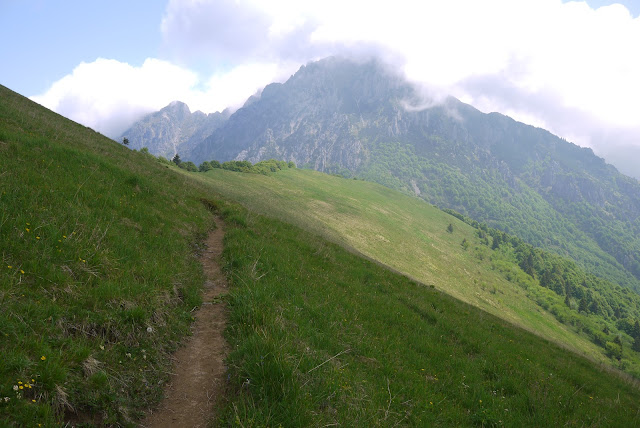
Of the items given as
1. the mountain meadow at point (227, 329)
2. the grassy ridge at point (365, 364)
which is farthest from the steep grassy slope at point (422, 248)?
the grassy ridge at point (365, 364)

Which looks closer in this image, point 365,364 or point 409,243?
point 365,364

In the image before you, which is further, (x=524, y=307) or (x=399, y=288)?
(x=524, y=307)

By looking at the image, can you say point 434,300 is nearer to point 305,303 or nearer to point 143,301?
point 305,303

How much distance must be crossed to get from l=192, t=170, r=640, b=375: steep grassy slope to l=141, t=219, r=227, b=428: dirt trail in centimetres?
4722

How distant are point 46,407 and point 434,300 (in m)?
17.5

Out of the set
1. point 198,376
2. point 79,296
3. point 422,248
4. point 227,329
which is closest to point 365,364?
point 227,329

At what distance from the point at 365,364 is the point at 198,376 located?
4.15 m

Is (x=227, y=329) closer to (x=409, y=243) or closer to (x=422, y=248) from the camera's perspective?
(x=409, y=243)

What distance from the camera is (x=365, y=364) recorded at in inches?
302

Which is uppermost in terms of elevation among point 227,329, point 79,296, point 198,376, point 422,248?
point 422,248

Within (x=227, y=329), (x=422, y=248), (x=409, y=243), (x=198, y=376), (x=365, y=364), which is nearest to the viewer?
(x=198, y=376)

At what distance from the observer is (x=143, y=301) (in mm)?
6426

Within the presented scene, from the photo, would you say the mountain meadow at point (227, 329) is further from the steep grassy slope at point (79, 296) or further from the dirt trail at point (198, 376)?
the dirt trail at point (198, 376)

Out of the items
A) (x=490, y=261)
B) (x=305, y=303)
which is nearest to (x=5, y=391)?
(x=305, y=303)
